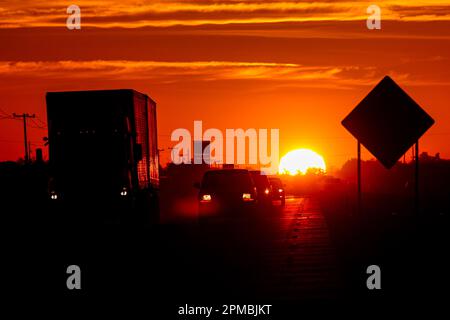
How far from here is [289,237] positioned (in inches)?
943

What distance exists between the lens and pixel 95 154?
2869 cm

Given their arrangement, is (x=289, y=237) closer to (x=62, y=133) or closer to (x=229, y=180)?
(x=229, y=180)

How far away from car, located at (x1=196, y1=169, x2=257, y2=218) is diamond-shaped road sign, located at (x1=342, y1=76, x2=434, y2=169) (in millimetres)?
11782

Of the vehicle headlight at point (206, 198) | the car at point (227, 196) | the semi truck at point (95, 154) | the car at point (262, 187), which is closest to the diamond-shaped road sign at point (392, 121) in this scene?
the car at point (227, 196)

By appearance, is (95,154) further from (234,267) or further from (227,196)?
(234,267)

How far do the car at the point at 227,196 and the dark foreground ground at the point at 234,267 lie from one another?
232 centimetres

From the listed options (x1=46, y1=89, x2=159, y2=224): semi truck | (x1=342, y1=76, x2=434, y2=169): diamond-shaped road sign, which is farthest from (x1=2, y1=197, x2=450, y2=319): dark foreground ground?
(x1=46, y1=89, x2=159, y2=224): semi truck

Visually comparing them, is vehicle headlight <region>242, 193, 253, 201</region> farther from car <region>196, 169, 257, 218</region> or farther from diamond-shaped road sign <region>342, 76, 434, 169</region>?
diamond-shaped road sign <region>342, 76, 434, 169</region>

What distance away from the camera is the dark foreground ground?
459 inches

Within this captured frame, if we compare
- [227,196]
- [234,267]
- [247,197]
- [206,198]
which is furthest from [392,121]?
[206,198]

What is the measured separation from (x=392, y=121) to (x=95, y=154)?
13.3 metres
